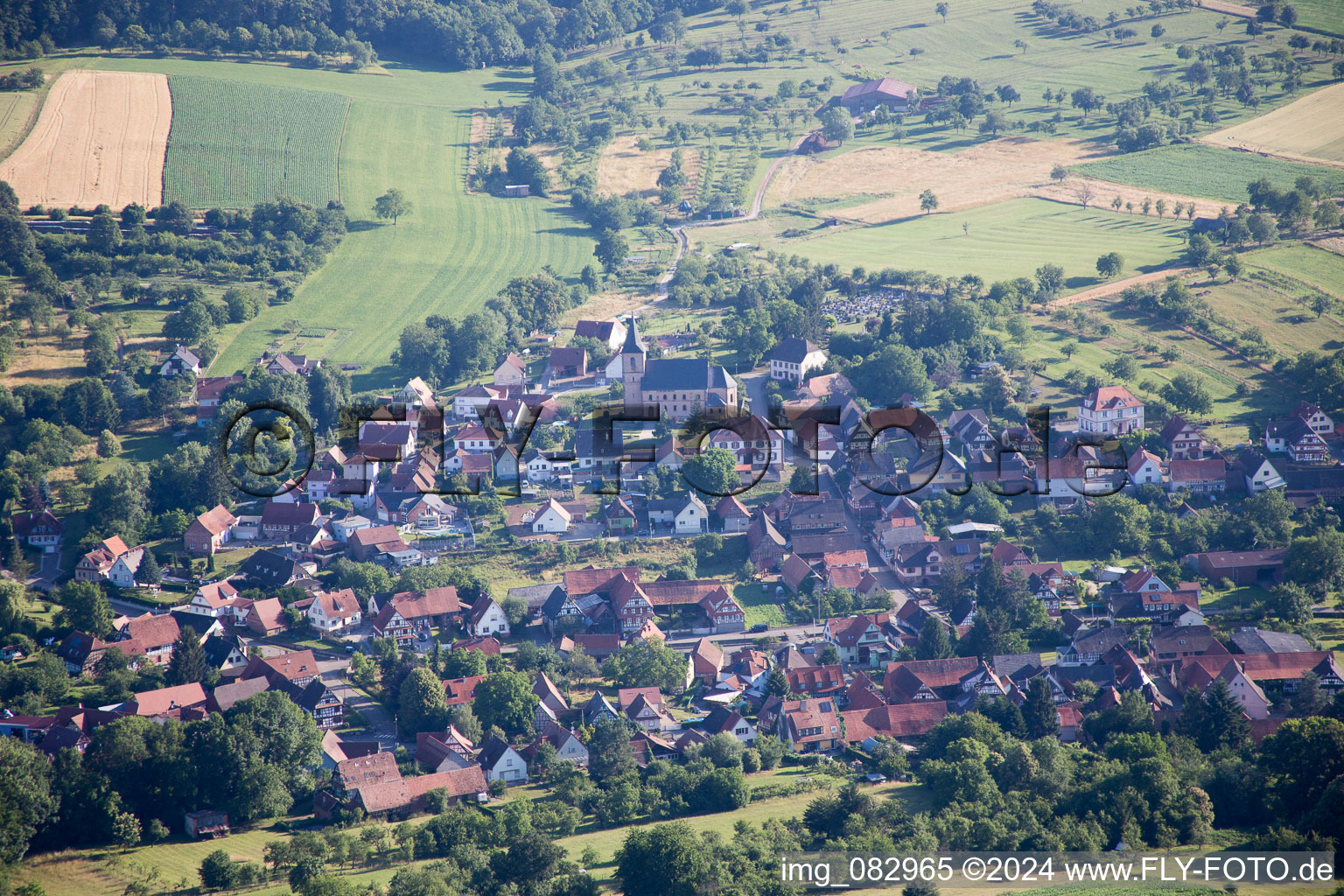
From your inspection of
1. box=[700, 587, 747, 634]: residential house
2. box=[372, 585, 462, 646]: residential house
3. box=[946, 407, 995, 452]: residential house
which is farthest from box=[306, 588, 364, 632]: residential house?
box=[946, 407, 995, 452]: residential house

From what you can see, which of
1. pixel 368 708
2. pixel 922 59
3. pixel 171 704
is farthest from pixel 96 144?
pixel 922 59

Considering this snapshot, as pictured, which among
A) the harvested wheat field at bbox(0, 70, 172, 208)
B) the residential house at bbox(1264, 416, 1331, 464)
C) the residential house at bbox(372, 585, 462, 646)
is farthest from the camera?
the harvested wheat field at bbox(0, 70, 172, 208)

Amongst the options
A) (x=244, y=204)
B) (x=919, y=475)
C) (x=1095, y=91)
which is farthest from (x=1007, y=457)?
(x=1095, y=91)

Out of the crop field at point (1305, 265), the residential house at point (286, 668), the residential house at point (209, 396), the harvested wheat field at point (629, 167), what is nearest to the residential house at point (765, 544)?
the residential house at point (286, 668)

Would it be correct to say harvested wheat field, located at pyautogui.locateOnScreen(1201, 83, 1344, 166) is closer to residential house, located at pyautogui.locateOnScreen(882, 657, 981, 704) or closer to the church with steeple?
the church with steeple

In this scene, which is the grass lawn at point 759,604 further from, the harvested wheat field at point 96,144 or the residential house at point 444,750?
the harvested wheat field at point 96,144
